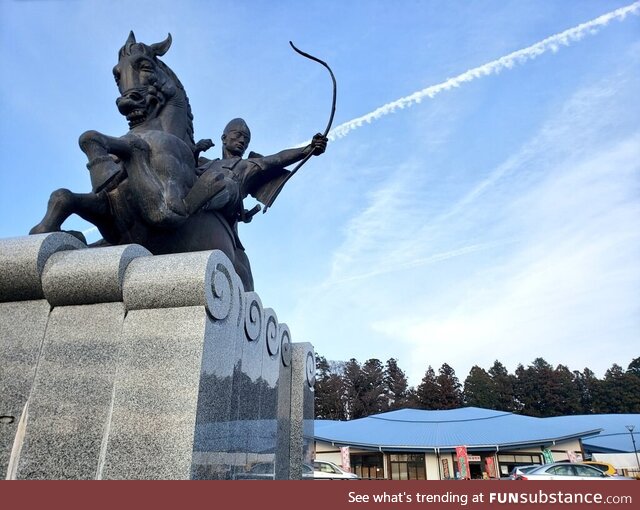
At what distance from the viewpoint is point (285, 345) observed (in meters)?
5.86

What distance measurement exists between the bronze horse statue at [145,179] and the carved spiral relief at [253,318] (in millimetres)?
732

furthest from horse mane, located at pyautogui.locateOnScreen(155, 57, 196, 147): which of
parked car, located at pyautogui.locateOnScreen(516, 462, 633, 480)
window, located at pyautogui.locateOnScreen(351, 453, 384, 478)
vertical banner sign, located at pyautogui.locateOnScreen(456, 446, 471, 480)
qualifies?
window, located at pyautogui.locateOnScreen(351, 453, 384, 478)

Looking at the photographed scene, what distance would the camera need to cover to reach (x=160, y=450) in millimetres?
2785

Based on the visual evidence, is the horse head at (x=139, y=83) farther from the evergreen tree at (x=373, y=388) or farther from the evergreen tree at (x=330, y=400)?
the evergreen tree at (x=373, y=388)

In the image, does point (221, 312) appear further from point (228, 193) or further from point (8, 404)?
point (228, 193)

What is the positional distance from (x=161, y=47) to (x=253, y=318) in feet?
10.2

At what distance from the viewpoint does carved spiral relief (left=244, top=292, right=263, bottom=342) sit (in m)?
4.30

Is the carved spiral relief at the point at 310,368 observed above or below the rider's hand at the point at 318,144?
below

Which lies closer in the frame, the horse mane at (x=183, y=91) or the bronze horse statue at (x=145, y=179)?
the bronze horse statue at (x=145, y=179)

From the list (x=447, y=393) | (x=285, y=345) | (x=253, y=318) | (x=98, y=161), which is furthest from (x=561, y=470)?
(x=447, y=393)

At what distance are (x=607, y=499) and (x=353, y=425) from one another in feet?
124

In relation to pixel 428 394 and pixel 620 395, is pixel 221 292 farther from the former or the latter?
pixel 620 395

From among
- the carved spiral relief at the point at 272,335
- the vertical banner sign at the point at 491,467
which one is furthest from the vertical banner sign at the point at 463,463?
the carved spiral relief at the point at 272,335

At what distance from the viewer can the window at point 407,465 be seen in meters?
32.9
